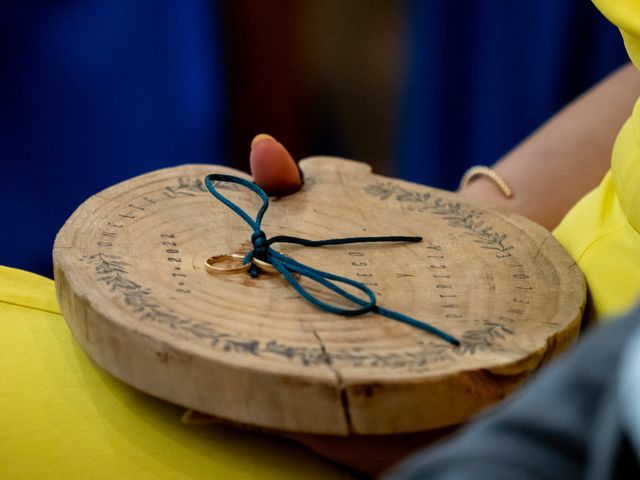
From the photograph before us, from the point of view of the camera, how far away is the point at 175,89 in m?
1.52

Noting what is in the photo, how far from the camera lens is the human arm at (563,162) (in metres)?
0.94

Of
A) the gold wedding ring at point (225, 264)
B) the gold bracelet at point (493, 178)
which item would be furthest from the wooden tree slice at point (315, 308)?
the gold bracelet at point (493, 178)

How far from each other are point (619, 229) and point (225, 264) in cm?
34

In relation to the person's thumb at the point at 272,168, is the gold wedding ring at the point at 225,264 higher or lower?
lower

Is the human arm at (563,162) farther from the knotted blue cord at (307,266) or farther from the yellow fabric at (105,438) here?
the yellow fabric at (105,438)

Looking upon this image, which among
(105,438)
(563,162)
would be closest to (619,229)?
(563,162)

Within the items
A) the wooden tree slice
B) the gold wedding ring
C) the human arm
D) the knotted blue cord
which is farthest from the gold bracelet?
the gold wedding ring

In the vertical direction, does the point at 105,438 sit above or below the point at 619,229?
below

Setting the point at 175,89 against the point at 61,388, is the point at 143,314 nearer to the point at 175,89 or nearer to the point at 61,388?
the point at 61,388

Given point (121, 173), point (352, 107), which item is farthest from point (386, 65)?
point (121, 173)

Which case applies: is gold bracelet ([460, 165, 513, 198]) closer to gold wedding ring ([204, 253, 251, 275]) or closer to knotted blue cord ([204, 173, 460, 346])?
knotted blue cord ([204, 173, 460, 346])

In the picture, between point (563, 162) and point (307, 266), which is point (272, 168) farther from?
point (563, 162)

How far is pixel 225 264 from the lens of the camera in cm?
69

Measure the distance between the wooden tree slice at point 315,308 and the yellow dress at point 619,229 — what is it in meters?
0.03
